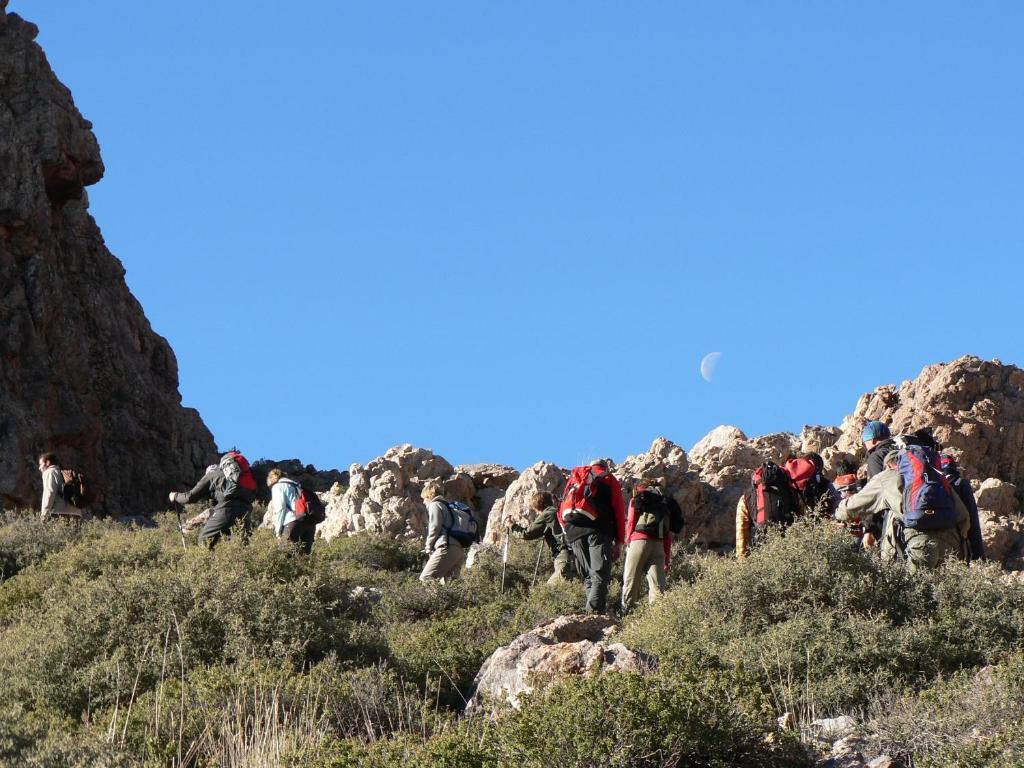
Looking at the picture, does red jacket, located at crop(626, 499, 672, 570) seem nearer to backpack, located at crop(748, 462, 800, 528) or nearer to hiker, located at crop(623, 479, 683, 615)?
hiker, located at crop(623, 479, 683, 615)

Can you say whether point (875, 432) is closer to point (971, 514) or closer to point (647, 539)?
point (971, 514)

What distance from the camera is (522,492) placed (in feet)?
73.1

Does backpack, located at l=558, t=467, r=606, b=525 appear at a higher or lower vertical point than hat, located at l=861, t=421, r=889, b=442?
lower

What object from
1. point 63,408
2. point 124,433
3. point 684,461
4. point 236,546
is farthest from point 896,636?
point 124,433

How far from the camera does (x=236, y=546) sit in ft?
45.5

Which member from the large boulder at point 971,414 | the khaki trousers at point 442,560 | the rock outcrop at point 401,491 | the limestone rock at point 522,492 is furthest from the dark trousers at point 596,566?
the large boulder at point 971,414

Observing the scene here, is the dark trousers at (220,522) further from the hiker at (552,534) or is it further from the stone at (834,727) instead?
the stone at (834,727)

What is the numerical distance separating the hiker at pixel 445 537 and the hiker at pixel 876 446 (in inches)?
208

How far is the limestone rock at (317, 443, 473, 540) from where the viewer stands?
22.8 metres

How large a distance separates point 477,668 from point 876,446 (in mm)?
4748

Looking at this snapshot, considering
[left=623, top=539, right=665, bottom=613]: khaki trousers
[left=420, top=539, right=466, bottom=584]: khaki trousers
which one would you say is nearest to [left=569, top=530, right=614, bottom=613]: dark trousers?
[left=623, top=539, right=665, bottom=613]: khaki trousers

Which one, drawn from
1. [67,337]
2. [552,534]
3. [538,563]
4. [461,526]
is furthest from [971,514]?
[67,337]

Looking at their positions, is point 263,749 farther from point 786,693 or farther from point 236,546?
point 236,546

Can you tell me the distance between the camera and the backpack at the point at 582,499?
46.7ft
